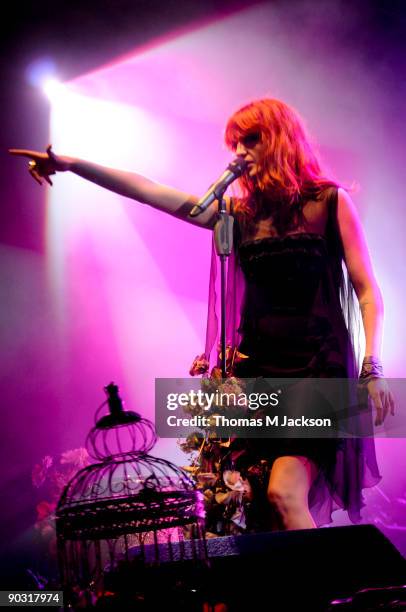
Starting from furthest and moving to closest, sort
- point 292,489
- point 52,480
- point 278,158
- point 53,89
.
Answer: point 53,89 < point 52,480 < point 278,158 < point 292,489

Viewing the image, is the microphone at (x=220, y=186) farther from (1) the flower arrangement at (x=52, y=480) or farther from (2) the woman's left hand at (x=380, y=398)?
(1) the flower arrangement at (x=52, y=480)

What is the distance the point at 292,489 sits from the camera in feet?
4.97

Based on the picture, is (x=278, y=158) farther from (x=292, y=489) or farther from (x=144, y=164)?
(x=144, y=164)

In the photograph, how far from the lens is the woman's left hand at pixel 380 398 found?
5.00 ft

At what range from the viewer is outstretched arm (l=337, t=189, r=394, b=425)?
169 centimetres

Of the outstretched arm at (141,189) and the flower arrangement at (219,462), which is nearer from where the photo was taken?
the flower arrangement at (219,462)

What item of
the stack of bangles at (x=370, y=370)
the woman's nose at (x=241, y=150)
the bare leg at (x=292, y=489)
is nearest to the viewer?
the bare leg at (x=292, y=489)

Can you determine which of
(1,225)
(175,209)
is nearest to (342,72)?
(175,209)

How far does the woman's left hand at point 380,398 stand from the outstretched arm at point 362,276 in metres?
0.09

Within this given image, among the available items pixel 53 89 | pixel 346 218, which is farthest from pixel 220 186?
pixel 53 89

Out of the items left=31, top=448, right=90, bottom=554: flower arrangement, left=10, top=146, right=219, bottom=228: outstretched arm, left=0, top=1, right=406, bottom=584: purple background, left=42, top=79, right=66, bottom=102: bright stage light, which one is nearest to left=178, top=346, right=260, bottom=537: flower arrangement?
left=10, top=146, right=219, bottom=228: outstretched arm

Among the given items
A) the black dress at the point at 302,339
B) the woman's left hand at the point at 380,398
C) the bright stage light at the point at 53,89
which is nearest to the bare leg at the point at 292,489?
the black dress at the point at 302,339

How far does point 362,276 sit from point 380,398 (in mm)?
390

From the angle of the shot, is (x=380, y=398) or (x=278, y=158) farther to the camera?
(x=278, y=158)
